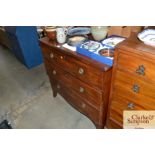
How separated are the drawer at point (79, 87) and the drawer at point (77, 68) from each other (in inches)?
2.3

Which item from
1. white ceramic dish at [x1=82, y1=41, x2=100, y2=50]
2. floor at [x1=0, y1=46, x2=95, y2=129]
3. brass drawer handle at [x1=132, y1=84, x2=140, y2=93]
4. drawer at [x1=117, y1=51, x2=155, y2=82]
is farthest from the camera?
floor at [x1=0, y1=46, x2=95, y2=129]

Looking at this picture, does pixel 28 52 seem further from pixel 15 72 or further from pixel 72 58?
pixel 72 58

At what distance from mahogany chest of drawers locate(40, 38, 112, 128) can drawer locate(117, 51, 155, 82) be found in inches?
5.5

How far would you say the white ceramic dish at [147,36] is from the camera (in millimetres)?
956

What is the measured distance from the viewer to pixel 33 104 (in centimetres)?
208

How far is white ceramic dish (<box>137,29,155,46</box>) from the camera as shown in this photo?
956mm

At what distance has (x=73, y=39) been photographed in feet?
4.70

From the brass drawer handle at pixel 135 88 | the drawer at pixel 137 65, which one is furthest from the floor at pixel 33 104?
the drawer at pixel 137 65

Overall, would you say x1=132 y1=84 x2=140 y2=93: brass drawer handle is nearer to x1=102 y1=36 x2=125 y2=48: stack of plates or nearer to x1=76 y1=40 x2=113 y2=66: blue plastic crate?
x1=76 y1=40 x2=113 y2=66: blue plastic crate

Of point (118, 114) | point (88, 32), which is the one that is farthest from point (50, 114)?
point (88, 32)

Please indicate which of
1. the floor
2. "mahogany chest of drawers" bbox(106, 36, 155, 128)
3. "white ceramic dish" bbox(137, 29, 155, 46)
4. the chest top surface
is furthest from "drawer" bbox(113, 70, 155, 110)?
the floor

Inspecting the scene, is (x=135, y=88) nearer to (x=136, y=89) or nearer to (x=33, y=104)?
(x=136, y=89)

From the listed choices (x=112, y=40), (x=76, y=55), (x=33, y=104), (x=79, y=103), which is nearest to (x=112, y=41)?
(x=112, y=40)

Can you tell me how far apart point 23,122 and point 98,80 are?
111cm
